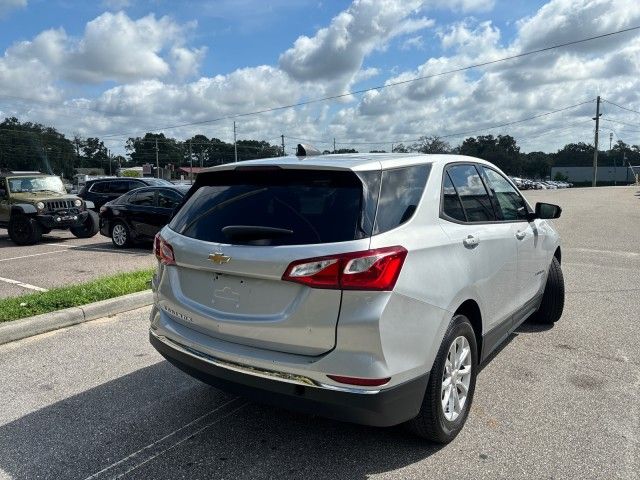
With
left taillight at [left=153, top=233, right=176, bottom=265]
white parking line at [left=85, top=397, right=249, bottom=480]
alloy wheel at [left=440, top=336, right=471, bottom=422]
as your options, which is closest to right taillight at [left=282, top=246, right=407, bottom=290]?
alloy wheel at [left=440, top=336, right=471, bottom=422]

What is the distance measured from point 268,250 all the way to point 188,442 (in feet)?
4.57

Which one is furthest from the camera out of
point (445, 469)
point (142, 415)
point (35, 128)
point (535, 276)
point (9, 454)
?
point (35, 128)

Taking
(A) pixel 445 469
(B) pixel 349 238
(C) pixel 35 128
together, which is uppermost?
(C) pixel 35 128

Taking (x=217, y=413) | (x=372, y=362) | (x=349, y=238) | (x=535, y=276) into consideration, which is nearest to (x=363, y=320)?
(x=372, y=362)

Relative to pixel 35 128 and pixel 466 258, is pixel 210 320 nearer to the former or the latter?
pixel 466 258

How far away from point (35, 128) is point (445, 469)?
133 m

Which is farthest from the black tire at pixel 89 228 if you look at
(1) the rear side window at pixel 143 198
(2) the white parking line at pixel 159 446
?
(2) the white parking line at pixel 159 446

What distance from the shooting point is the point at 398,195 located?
9.76ft

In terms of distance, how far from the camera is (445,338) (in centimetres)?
300

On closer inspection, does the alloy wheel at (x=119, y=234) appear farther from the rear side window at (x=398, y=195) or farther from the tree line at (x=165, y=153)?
the tree line at (x=165, y=153)

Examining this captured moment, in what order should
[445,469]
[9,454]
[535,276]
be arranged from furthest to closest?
[535,276]
[9,454]
[445,469]

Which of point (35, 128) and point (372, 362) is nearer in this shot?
point (372, 362)

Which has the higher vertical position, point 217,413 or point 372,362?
point 372,362

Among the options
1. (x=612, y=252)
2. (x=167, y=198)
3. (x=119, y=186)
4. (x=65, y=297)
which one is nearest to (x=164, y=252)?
(x=65, y=297)
